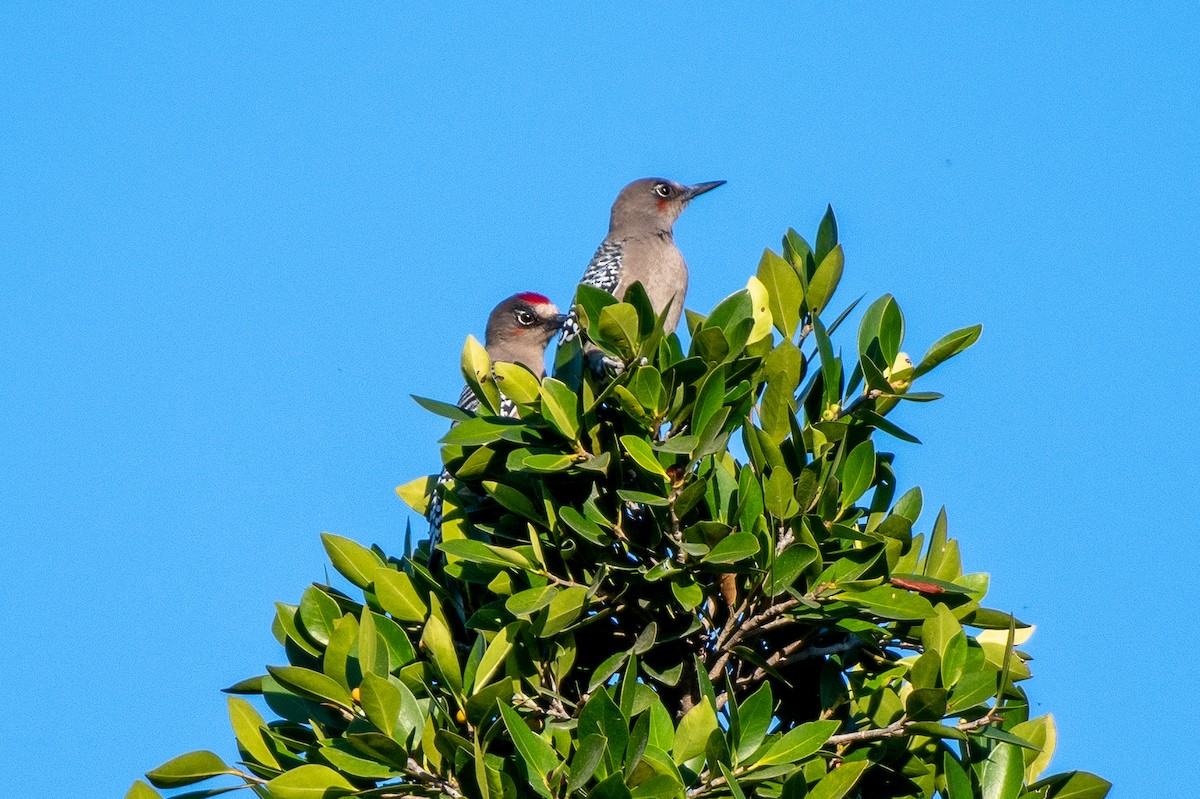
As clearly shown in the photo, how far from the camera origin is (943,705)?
398 cm

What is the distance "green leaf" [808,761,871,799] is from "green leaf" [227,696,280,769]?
1675 millimetres

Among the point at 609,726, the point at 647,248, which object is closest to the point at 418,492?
the point at 609,726

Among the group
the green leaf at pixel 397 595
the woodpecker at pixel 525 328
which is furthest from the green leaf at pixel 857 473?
the woodpecker at pixel 525 328

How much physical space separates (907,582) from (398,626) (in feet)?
5.19

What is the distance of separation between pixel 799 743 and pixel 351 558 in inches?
64.2

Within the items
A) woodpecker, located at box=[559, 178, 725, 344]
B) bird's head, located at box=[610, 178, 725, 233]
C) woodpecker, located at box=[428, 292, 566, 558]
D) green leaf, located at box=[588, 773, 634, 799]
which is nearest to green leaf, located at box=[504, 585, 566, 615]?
green leaf, located at box=[588, 773, 634, 799]

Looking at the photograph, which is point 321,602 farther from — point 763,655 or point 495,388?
point 763,655

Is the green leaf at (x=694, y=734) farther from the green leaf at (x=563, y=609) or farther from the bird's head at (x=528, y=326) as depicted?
the bird's head at (x=528, y=326)

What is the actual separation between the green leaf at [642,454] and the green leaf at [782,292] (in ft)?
3.05

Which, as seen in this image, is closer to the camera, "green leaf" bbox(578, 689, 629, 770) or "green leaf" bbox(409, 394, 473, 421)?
"green leaf" bbox(578, 689, 629, 770)

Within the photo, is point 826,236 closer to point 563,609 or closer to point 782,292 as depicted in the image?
point 782,292

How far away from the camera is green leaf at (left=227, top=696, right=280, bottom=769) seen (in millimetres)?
4250

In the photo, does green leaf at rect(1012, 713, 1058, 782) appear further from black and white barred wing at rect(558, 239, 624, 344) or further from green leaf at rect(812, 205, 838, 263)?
black and white barred wing at rect(558, 239, 624, 344)

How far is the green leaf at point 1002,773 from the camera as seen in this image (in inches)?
161
